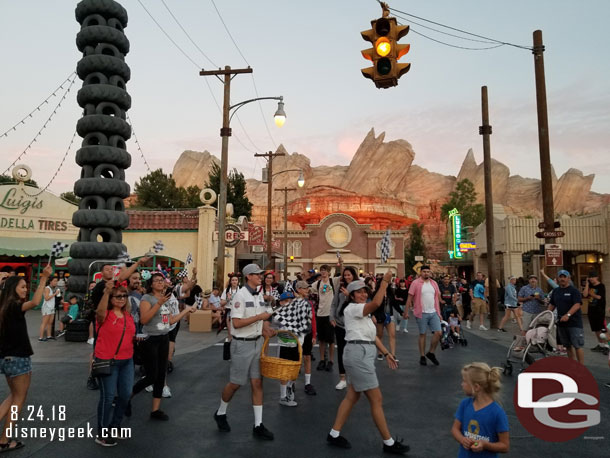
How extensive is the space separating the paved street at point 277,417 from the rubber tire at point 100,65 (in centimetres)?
957

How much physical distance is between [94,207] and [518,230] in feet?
70.5

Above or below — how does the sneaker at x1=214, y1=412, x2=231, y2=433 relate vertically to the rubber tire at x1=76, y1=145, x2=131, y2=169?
below

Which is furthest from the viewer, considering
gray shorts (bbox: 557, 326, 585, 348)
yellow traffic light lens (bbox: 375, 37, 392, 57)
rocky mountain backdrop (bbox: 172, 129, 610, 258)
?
rocky mountain backdrop (bbox: 172, 129, 610, 258)

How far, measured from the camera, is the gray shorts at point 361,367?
4859 millimetres

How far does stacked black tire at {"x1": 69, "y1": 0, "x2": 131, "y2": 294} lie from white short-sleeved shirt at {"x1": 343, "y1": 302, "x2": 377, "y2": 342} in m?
11.4

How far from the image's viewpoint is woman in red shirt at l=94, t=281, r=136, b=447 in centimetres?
487

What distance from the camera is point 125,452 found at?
15.8 feet

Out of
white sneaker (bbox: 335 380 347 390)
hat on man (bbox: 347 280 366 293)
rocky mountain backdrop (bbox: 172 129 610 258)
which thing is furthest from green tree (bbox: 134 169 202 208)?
hat on man (bbox: 347 280 366 293)

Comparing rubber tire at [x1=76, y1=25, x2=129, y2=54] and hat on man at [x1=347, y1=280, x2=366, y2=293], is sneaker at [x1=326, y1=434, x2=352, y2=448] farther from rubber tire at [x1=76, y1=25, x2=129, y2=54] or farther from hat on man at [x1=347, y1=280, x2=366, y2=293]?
rubber tire at [x1=76, y1=25, x2=129, y2=54]

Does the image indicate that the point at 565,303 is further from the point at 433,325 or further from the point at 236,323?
the point at 236,323

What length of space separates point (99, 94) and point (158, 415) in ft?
39.8

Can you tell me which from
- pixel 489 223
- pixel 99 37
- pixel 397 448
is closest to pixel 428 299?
pixel 397 448

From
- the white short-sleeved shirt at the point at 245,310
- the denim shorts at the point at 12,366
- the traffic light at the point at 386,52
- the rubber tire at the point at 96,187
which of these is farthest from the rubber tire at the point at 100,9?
the denim shorts at the point at 12,366

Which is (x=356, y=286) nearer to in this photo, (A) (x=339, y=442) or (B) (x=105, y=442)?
(A) (x=339, y=442)
